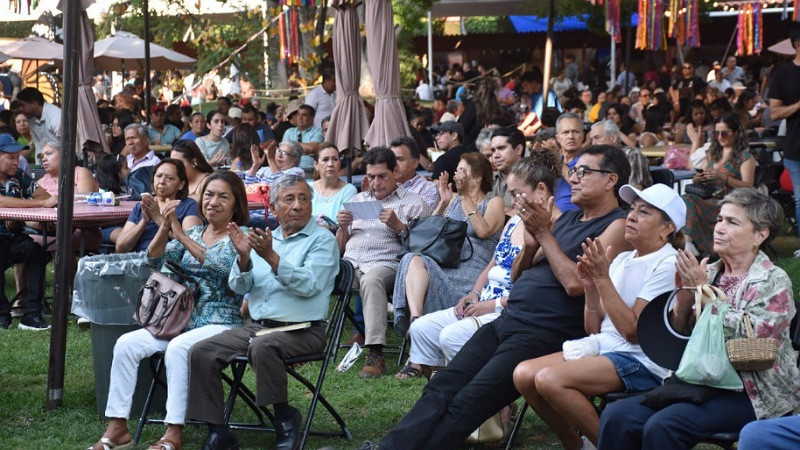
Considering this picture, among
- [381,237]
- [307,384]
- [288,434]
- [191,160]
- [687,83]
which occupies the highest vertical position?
[687,83]

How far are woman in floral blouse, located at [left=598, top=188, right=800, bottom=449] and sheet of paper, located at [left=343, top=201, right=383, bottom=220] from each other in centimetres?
296

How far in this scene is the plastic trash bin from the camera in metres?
6.02

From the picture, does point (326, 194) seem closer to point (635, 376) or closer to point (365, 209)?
point (365, 209)

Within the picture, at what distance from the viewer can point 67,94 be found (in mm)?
6215

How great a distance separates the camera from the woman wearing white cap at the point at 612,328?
454 cm

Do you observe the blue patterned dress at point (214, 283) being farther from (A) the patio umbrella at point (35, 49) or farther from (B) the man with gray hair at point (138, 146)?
(A) the patio umbrella at point (35, 49)

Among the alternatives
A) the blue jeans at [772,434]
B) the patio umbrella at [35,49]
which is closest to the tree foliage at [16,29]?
the patio umbrella at [35,49]

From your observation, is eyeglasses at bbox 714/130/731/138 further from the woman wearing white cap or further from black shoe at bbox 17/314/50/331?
black shoe at bbox 17/314/50/331

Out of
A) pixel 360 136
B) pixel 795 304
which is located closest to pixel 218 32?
pixel 360 136

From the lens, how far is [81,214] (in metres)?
7.87

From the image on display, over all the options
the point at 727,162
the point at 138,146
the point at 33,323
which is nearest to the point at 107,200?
the point at 33,323

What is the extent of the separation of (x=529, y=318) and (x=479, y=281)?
1155mm

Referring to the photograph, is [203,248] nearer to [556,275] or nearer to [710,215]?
[556,275]

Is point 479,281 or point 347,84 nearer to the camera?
point 479,281
